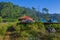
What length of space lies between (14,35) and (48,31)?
5.77ft

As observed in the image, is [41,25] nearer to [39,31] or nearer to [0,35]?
[39,31]

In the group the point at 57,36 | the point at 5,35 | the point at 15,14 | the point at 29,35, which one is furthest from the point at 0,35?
the point at 15,14

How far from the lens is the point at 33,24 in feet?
32.3

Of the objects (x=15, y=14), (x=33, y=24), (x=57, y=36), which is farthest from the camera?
(x=15, y=14)

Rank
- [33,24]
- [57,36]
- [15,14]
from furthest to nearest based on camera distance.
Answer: [15,14]
[33,24]
[57,36]

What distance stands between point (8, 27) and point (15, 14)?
62.3 feet

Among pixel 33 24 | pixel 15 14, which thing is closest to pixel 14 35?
pixel 33 24

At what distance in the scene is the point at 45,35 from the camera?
934cm

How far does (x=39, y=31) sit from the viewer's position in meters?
9.44

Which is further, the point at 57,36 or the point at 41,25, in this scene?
the point at 41,25

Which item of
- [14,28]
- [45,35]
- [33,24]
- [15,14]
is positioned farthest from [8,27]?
[15,14]

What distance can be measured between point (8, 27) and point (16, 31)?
0.75 metres

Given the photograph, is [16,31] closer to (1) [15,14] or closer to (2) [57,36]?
(2) [57,36]

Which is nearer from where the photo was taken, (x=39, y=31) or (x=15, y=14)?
(x=39, y=31)
